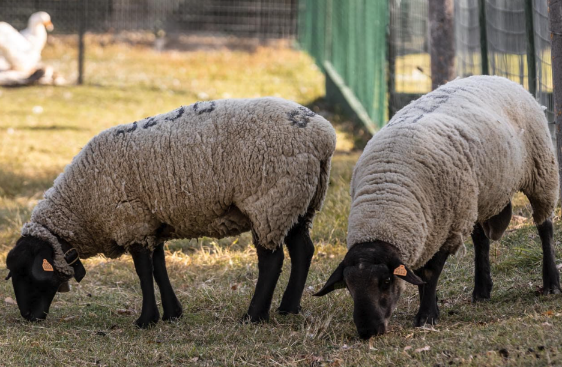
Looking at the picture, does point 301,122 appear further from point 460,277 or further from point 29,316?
point 29,316

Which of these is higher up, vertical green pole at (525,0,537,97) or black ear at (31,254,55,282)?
vertical green pole at (525,0,537,97)

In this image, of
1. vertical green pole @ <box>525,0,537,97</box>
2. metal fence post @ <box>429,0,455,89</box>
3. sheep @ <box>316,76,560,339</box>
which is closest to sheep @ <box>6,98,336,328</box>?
sheep @ <box>316,76,560,339</box>

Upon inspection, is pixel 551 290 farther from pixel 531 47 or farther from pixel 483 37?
pixel 483 37

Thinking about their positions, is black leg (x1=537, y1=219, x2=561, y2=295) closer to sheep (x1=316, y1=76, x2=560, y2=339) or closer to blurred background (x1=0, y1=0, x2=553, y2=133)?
sheep (x1=316, y1=76, x2=560, y2=339)

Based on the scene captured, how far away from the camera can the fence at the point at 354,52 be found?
1072 centimetres

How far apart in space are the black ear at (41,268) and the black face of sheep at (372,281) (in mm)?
1990

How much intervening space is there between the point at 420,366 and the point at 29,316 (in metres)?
2.81

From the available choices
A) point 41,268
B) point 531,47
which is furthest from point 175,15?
point 41,268

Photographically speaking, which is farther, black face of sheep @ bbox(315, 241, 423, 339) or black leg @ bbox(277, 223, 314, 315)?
black leg @ bbox(277, 223, 314, 315)

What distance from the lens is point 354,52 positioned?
1290 centimetres

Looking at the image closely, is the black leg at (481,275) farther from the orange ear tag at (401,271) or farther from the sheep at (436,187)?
the orange ear tag at (401,271)

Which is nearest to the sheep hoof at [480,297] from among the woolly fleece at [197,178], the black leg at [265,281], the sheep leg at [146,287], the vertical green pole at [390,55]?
the woolly fleece at [197,178]

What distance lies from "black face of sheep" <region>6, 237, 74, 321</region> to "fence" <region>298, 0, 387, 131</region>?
5929mm

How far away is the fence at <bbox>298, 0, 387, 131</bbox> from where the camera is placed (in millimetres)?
10719
